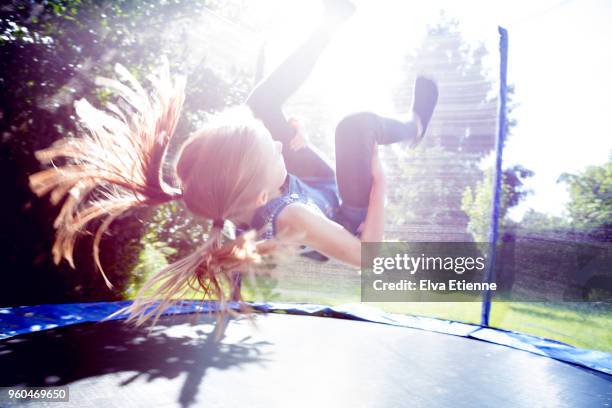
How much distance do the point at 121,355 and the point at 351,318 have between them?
1.50 meters

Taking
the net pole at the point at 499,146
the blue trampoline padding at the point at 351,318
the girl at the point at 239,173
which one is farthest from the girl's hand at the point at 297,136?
the net pole at the point at 499,146

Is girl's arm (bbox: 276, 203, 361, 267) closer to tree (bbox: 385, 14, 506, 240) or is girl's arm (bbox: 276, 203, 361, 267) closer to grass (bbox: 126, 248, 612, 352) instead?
grass (bbox: 126, 248, 612, 352)

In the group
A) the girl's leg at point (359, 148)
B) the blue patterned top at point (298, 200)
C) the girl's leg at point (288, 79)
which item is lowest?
the blue patterned top at point (298, 200)

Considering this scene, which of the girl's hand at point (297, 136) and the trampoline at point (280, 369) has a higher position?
the girl's hand at point (297, 136)

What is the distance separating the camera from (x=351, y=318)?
2.91 meters

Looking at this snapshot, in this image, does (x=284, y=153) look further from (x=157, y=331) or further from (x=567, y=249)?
(x=567, y=249)

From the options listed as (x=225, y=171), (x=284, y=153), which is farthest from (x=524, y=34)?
(x=225, y=171)

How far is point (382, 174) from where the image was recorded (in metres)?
1.19

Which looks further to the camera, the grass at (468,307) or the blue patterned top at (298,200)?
the grass at (468,307)

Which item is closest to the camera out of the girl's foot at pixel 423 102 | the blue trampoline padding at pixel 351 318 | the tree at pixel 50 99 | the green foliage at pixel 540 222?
the girl's foot at pixel 423 102

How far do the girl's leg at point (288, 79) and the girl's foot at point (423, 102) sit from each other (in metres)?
0.40

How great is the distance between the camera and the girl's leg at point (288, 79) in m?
1.06

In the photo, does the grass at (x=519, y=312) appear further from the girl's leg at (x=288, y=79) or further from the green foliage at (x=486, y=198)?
the girl's leg at (x=288, y=79)

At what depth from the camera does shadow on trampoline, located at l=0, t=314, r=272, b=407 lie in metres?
1.50
